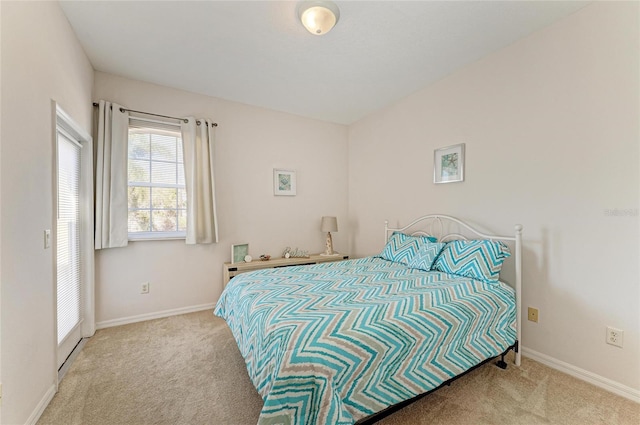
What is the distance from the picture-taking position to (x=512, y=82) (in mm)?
2287

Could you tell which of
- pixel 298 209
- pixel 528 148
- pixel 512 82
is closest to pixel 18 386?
pixel 298 209

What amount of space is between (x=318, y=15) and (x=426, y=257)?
7.08ft

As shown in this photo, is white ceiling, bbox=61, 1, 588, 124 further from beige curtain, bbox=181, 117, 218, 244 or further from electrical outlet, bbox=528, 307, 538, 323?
electrical outlet, bbox=528, 307, 538, 323

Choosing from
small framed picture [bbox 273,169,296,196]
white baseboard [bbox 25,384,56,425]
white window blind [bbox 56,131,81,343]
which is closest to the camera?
white baseboard [bbox 25,384,56,425]

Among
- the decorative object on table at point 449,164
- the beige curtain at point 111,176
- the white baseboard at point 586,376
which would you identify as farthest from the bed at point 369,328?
the beige curtain at point 111,176

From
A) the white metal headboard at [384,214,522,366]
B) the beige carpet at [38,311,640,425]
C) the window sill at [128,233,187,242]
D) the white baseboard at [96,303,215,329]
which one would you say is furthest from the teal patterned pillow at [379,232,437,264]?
the window sill at [128,233,187,242]

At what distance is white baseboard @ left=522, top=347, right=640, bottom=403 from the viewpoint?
1692mm

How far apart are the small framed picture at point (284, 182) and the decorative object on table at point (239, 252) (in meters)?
0.86

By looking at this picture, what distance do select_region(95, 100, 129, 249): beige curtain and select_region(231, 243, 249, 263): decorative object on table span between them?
44.4 inches

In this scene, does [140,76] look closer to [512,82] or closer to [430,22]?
[430,22]

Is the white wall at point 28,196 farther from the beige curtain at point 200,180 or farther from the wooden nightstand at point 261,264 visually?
the wooden nightstand at point 261,264

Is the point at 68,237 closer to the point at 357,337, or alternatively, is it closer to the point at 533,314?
the point at 357,337

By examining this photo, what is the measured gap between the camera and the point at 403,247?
281cm

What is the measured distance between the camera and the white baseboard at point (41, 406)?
147cm
